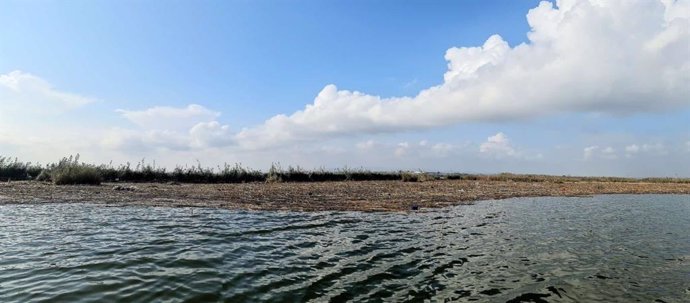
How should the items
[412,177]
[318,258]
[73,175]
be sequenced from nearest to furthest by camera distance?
[318,258]
[73,175]
[412,177]

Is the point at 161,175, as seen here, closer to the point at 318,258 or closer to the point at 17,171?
the point at 17,171

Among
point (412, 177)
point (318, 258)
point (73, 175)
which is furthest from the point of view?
point (412, 177)

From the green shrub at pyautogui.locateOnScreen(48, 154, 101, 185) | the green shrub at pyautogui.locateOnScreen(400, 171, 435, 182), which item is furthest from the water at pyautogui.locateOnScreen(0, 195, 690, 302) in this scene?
the green shrub at pyautogui.locateOnScreen(400, 171, 435, 182)

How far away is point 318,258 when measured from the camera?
10602mm

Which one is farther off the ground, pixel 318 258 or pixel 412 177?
pixel 412 177

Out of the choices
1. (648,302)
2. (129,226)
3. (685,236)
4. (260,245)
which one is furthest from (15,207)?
(685,236)

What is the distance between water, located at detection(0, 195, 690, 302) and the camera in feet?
26.1

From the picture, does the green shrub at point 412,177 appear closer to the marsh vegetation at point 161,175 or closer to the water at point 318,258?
the marsh vegetation at point 161,175

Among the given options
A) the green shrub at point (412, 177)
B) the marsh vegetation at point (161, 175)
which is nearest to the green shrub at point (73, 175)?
the marsh vegetation at point (161, 175)

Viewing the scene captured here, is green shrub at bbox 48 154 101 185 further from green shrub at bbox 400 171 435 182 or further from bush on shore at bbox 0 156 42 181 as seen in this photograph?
green shrub at bbox 400 171 435 182

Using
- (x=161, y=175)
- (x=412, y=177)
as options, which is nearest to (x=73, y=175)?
(x=161, y=175)

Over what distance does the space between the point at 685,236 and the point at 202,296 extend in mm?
16949

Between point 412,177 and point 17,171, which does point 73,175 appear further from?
point 412,177

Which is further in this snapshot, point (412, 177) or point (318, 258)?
point (412, 177)
